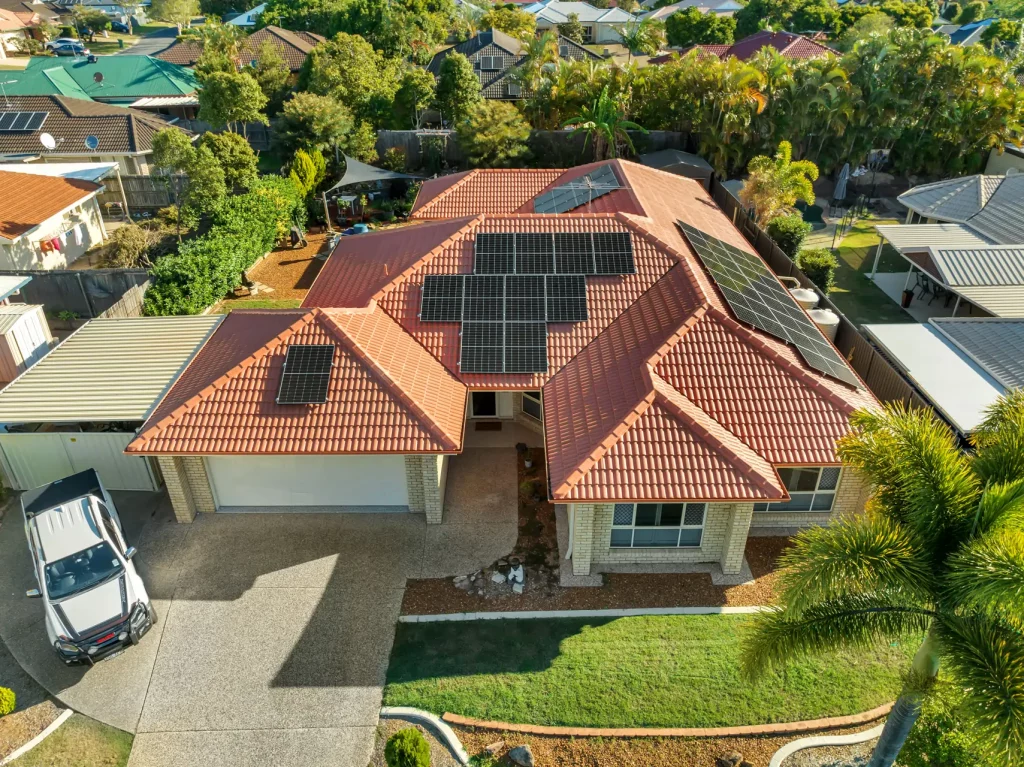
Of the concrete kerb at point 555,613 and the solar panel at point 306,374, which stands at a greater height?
the solar panel at point 306,374

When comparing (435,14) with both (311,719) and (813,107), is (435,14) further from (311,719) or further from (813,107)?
(311,719)

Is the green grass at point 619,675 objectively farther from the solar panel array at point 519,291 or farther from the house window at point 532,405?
the house window at point 532,405

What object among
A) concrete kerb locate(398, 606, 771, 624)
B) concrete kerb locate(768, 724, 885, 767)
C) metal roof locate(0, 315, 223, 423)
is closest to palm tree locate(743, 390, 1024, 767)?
concrete kerb locate(768, 724, 885, 767)

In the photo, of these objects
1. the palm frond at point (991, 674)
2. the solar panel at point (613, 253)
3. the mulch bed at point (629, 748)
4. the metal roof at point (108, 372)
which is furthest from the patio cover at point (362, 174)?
the palm frond at point (991, 674)

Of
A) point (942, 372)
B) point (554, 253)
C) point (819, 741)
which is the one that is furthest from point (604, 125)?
point (819, 741)

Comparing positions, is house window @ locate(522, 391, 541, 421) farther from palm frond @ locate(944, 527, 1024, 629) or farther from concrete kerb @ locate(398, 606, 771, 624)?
palm frond @ locate(944, 527, 1024, 629)
